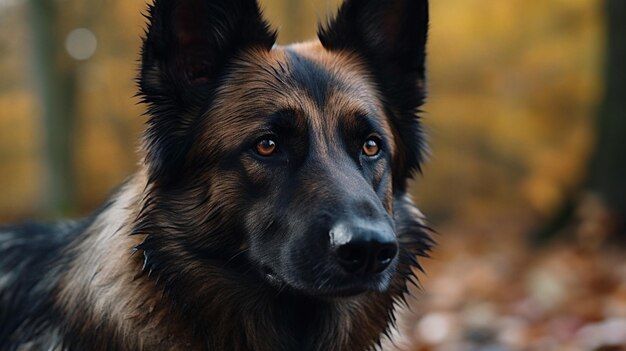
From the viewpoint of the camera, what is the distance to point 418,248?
411cm

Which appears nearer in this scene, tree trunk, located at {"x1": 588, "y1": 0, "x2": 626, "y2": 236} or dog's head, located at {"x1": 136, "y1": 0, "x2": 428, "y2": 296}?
dog's head, located at {"x1": 136, "y1": 0, "x2": 428, "y2": 296}

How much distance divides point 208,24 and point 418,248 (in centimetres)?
151

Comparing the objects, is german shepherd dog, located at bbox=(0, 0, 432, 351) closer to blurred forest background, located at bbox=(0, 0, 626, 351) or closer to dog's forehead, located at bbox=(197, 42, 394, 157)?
dog's forehead, located at bbox=(197, 42, 394, 157)

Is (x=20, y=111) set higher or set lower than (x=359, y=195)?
lower

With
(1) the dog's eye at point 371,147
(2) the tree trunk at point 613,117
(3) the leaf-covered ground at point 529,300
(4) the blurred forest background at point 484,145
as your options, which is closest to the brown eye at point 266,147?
(1) the dog's eye at point 371,147

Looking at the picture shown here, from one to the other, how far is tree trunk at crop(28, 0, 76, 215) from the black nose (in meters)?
12.1

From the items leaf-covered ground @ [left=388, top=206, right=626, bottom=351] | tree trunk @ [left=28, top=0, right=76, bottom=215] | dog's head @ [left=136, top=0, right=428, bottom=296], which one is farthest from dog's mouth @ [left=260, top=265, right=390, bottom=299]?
tree trunk @ [left=28, top=0, right=76, bottom=215]

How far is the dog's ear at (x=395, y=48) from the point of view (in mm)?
4102

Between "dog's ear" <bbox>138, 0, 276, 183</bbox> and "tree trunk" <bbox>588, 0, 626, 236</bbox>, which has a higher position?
"dog's ear" <bbox>138, 0, 276, 183</bbox>

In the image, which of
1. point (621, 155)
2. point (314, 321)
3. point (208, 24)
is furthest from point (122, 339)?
point (621, 155)

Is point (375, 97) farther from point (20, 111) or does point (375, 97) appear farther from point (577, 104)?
point (20, 111)

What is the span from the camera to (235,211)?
3607 mm

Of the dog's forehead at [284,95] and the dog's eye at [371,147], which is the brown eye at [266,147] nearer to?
the dog's forehead at [284,95]

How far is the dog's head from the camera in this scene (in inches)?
133
